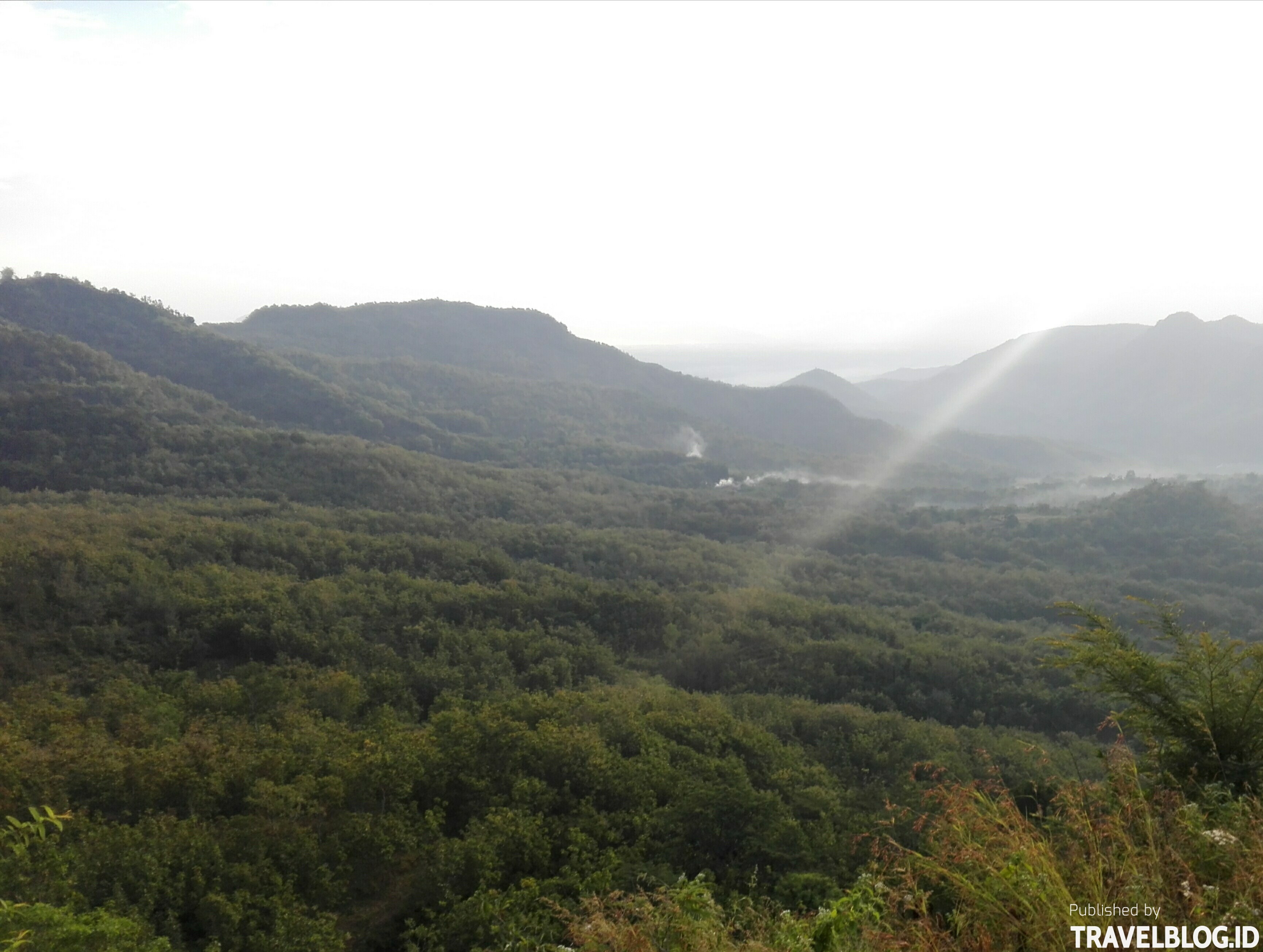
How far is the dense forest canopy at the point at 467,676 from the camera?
8.46 meters

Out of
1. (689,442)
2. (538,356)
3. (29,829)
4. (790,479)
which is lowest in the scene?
(790,479)

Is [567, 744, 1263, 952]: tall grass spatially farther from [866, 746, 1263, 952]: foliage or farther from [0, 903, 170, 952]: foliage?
[0, 903, 170, 952]: foliage

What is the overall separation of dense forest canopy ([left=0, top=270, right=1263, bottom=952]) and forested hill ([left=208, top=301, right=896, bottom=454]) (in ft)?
259

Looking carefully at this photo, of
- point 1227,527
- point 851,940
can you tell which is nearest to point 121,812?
point 851,940

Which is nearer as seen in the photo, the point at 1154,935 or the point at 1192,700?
the point at 1154,935

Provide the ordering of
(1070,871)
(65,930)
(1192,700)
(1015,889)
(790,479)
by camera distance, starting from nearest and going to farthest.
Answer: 1. (1015,889)
2. (1070,871)
3. (65,930)
4. (1192,700)
5. (790,479)

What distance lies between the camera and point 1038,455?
499 feet

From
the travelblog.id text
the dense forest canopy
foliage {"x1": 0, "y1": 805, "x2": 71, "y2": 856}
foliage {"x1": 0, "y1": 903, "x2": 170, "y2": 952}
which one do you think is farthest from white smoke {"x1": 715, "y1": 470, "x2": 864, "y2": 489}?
the travelblog.id text

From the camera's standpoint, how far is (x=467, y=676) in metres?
19.3

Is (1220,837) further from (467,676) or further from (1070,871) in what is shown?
(467,676)

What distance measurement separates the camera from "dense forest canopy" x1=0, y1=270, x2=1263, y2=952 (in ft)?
27.8

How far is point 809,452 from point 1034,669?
9946cm

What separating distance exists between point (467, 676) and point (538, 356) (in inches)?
5700

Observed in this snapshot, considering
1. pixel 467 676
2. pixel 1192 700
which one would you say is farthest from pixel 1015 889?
pixel 467 676
